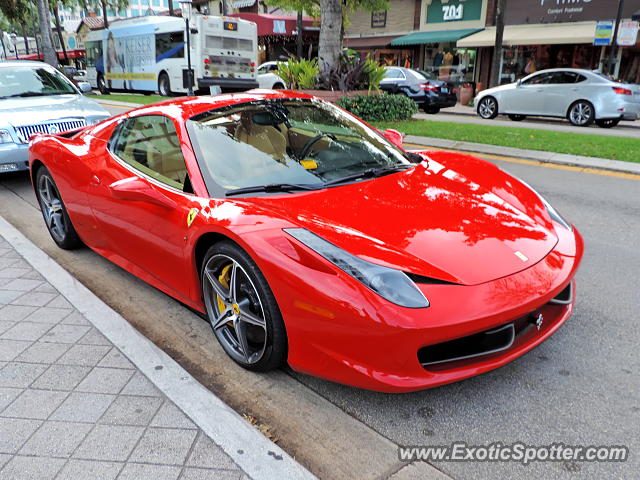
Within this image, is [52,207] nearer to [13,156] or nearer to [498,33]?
[13,156]

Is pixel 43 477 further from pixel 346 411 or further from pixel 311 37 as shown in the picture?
pixel 311 37

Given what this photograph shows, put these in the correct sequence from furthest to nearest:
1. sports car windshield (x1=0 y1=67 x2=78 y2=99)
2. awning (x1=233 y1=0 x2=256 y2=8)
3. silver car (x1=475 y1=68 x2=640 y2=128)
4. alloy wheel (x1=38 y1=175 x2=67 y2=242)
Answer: awning (x1=233 y1=0 x2=256 y2=8)
silver car (x1=475 y1=68 x2=640 y2=128)
sports car windshield (x1=0 y1=67 x2=78 y2=99)
alloy wheel (x1=38 y1=175 x2=67 y2=242)

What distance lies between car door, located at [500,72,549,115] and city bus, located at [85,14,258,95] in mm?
11173

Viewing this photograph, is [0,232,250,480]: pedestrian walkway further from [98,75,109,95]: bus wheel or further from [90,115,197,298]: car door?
[98,75,109,95]: bus wheel

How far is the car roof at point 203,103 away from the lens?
340 cm

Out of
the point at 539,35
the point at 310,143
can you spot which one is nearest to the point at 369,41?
the point at 539,35

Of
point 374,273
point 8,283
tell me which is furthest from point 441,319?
point 8,283

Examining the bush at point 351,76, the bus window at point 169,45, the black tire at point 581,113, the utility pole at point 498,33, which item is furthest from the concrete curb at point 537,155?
the bus window at point 169,45

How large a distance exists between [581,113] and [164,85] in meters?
16.8

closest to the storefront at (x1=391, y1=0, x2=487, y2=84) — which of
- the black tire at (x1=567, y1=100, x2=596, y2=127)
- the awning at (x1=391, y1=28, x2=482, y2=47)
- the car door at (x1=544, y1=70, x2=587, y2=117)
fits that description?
the awning at (x1=391, y1=28, x2=482, y2=47)

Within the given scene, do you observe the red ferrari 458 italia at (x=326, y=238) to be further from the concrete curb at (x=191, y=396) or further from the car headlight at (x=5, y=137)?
the car headlight at (x=5, y=137)

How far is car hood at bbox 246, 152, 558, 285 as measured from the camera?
2.32 meters

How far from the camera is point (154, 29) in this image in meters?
22.9

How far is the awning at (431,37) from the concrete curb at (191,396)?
25.3 meters
